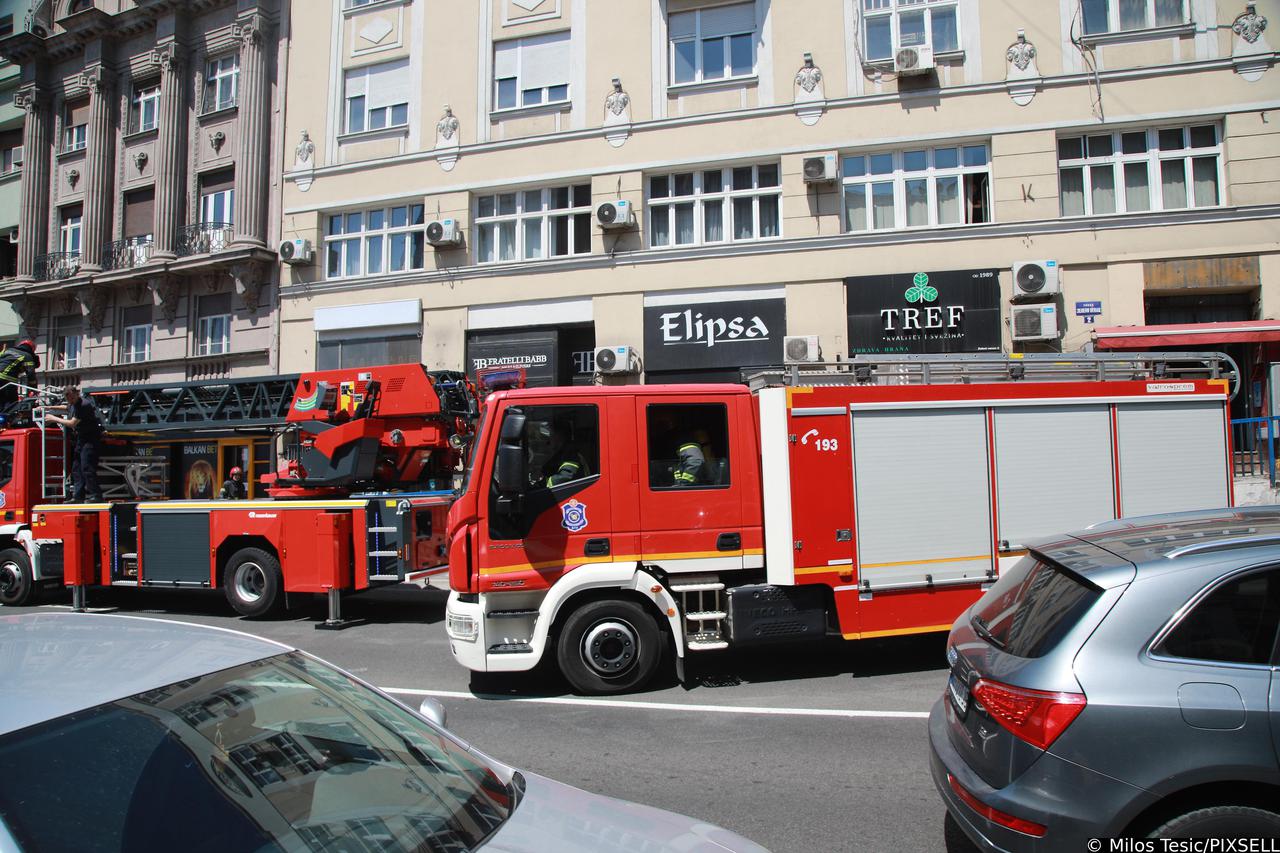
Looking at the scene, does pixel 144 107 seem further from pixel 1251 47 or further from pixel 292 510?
pixel 1251 47

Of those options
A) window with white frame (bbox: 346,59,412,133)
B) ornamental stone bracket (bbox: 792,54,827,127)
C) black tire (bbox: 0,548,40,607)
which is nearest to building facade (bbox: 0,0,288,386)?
window with white frame (bbox: 346,59,412,133)

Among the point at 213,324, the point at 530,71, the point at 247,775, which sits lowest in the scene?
the point at 247,775

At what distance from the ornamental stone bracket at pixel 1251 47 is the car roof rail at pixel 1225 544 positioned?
16.8 m

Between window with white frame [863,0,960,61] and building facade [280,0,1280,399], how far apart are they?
6 cm

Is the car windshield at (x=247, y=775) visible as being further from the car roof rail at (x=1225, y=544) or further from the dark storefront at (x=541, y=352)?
the dark storefront at (x=541, y=352)

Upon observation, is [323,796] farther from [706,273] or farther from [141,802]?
[706,273]

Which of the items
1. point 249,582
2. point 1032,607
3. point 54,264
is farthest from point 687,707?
point 54,264

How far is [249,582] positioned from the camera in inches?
400

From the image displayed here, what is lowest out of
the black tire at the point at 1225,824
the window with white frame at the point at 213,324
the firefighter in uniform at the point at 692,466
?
the black tire at the point at 1225,824

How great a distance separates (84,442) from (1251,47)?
22249 millimetres

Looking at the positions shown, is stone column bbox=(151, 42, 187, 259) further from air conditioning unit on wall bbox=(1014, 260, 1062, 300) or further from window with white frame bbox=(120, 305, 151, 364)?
air conditioning unit on wall bbox=(1014, 260, 1062, 300)

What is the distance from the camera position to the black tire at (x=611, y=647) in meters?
6.26

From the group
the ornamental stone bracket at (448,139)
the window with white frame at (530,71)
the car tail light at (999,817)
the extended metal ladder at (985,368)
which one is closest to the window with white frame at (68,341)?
the ornamental stone bracket at (448,139)

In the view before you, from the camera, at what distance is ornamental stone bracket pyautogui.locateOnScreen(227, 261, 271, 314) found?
20.2 metres
